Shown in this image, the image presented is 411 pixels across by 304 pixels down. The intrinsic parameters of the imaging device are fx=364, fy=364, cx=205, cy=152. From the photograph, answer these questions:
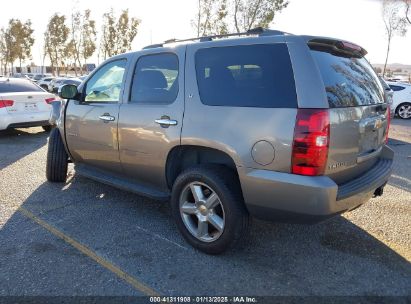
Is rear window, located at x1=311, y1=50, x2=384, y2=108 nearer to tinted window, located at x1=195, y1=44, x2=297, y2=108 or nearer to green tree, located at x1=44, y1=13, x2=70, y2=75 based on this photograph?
tinted window, located at x1=195, y1=44, x2=297, y2=108

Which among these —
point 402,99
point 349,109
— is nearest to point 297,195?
point 349,109

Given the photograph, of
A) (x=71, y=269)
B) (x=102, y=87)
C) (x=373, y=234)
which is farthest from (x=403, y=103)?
(x=71, y=269)

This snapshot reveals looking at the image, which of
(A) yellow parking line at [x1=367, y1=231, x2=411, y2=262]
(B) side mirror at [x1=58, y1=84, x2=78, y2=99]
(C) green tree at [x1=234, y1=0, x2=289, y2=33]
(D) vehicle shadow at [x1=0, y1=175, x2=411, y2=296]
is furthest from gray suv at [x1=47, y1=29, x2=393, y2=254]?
(C) green tree at [x1=234, y1=0, x2=289, y2=33]

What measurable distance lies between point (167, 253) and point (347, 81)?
6.96 feet

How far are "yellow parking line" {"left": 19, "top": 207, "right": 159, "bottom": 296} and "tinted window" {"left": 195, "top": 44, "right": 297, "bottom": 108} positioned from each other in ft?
5.08

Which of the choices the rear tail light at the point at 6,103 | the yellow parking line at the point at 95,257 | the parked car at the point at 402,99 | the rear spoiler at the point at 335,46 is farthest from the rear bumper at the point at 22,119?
the parked car at the point at 402,99

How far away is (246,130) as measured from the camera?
110 inches

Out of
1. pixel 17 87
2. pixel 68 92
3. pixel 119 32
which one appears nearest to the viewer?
pixel 68 92

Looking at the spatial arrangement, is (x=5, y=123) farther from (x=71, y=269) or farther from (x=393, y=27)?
(x=393, y=27)

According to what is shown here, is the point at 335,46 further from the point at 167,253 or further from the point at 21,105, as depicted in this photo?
the point at 21,105

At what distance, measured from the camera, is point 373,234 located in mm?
3654

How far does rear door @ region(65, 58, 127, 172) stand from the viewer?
400 cm

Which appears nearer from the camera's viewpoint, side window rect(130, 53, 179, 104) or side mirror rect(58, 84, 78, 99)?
side window rect(130, 53, 179, 104)

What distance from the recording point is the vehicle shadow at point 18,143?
267 inches
